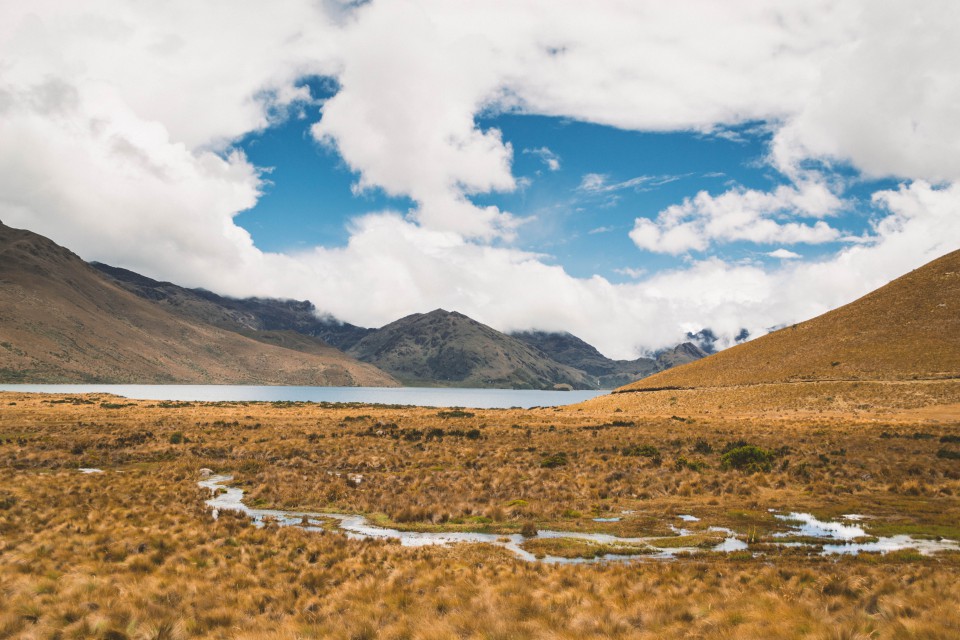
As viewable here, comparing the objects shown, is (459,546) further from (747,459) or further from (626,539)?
(747,459)

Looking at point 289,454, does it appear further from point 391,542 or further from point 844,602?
point 844,602

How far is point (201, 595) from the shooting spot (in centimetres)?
1026

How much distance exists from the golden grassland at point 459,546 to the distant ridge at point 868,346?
165ft

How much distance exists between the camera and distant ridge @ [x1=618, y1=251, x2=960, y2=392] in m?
78.6

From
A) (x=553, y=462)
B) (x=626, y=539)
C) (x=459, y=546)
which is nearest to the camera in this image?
(x=459, y=546)

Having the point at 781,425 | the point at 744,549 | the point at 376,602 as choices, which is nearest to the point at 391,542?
the point at 376,602

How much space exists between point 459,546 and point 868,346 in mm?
97837

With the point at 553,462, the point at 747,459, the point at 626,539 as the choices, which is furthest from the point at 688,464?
the point at 626,539

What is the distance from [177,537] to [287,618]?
282 inches

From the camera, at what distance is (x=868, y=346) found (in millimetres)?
87438

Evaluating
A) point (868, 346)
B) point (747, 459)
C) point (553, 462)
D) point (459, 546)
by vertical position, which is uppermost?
point (868, 346)

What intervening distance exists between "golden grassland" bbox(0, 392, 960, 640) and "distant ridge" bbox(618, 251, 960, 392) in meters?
50.2

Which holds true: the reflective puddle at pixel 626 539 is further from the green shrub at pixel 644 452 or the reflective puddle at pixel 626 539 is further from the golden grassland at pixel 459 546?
the green shrub at pixel 644 452

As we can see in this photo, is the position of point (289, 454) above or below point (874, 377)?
below
